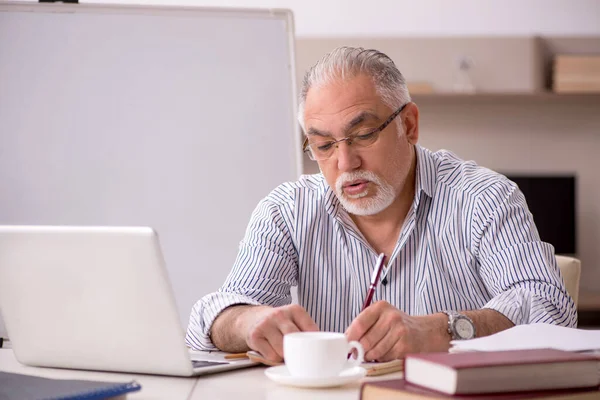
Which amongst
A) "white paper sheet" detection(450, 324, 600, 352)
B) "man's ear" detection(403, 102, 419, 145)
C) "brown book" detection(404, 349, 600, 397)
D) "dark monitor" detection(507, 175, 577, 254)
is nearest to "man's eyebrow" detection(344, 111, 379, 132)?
"man's ear" detection(403, 102, 419, 145)

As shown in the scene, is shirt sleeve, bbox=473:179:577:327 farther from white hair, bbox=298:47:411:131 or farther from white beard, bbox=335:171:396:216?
white hair, bbox=298:47:411:131

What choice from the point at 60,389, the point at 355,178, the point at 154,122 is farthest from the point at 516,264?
the point at 154,122

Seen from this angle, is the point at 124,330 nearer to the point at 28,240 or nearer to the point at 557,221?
the point at 28,240

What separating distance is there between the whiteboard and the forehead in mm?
824

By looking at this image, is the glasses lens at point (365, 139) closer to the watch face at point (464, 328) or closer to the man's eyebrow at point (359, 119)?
the man's eyebrow at point (359, 119)

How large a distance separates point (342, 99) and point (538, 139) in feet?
11.4

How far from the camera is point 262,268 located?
1.68m

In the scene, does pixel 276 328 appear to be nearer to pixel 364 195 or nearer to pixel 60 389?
pixel 60 389

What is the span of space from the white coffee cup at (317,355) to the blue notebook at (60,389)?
215 millimetres

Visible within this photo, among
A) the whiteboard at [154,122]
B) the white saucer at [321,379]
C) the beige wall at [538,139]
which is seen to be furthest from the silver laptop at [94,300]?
the beige wall at [538,139]

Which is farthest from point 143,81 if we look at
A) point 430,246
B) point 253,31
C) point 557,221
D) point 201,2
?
point 557,221

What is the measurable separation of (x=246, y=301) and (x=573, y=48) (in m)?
3.84

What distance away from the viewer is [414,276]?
5.63 ft

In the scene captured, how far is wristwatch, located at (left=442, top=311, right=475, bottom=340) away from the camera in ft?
4.17
